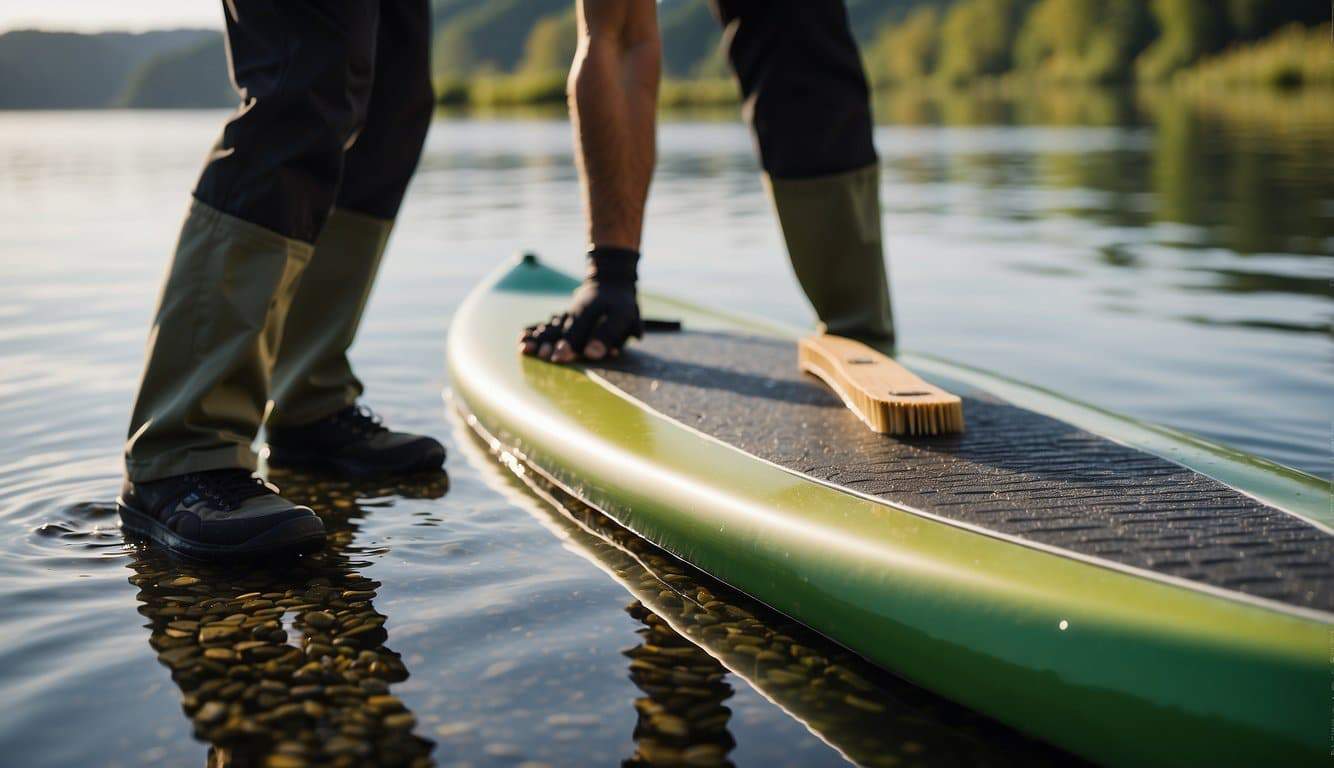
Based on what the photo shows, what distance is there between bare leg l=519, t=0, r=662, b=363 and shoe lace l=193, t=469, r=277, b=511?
3.37ft

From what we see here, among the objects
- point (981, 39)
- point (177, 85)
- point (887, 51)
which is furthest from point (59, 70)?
point (981, 39)

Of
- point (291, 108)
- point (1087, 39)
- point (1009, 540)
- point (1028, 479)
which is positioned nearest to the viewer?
point (1009, 540)

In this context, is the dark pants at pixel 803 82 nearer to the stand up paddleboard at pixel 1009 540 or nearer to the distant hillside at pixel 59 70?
the stand up paddleboard at pixel 1009 540

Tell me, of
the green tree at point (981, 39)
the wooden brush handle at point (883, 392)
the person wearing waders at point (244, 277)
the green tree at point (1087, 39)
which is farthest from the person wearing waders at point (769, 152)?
the green tree at point (981, 39)

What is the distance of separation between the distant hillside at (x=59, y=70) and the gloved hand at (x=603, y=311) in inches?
5397

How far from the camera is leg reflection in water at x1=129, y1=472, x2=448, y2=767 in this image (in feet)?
5.37

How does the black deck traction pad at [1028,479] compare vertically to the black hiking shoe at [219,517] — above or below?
above

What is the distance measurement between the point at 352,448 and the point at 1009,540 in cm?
176

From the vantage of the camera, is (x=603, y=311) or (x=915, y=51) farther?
(x=915, y=51)

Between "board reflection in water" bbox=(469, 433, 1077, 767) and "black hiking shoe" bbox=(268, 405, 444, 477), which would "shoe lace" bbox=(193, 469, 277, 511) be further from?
"board reflection in water" bbox=(469, 433, 1077, 767)

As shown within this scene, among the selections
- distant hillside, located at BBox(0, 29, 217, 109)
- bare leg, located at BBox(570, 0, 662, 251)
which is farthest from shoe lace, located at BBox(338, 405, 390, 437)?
distant hillside, located at BBox(0, 29, 217, 109)

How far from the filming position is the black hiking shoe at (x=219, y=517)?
90.1 inches

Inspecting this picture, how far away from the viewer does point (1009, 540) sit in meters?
1.78

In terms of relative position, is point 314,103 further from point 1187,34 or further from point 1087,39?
point 1087,39
